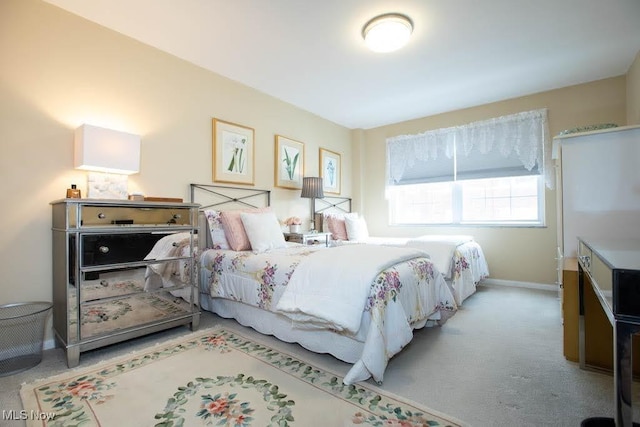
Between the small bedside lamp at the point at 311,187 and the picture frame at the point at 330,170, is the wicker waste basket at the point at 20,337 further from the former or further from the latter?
the picture frame at the point at 330,170

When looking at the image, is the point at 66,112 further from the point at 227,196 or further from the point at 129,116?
the point at 227,196

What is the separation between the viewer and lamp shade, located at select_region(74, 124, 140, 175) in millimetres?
2238

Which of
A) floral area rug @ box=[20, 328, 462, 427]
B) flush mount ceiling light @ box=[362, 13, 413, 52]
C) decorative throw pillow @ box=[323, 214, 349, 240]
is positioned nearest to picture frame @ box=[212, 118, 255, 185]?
decorative throw pillow @ box=[323, 214, 349, 240]

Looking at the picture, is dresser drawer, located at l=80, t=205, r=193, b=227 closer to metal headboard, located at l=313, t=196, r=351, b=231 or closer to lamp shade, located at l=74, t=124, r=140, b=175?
lamp shade, located at l=74, t=124, r=140, b=175

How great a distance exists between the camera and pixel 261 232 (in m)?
2.94

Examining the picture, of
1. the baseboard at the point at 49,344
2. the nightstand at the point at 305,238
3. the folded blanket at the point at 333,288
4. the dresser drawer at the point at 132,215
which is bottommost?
the baseboard at the point at 49,344

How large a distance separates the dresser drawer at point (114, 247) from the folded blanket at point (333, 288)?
1.15 m

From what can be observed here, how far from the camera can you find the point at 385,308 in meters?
1.76

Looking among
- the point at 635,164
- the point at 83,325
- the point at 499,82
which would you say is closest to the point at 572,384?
the point at 635,164

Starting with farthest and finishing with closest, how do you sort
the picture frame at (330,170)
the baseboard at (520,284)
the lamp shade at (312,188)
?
the picture frame at (330,170)
the lamp shade at (312,188)
the baseboard at (520,284)

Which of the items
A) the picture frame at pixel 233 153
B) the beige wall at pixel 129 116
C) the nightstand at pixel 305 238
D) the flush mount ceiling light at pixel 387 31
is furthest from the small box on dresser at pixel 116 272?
the flush mount ceiling light at pixel 387 31

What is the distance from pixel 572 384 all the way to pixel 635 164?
1.67 m

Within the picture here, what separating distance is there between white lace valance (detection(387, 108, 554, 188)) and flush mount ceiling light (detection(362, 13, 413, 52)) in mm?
2349

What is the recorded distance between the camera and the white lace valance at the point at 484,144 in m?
3.90
